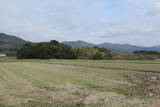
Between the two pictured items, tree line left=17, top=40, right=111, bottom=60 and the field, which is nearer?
the field

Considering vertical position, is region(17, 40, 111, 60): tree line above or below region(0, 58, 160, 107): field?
above

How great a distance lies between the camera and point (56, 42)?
79.7 metres

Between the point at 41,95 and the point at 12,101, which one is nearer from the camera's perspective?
the point at 12,101

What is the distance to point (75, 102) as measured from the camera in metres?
7.38

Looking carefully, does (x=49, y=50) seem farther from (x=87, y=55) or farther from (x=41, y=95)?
(x=41, y=95)

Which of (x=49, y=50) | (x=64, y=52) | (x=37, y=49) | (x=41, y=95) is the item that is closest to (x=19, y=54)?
(x=37, y=49)

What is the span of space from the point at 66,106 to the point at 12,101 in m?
2.49

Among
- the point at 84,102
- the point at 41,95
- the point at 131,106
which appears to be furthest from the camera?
the point at 41,95

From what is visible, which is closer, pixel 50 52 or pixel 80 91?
pixel 80 91

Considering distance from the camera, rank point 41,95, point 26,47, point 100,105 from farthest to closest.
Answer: point 26,47, point 41,95, point 100,105

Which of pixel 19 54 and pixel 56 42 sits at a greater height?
pixel 56 42

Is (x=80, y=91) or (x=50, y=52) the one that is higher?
(x=50, y=52)

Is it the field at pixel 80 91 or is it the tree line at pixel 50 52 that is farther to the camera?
the tree line at pixel 50 52

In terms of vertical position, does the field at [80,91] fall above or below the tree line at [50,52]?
below
